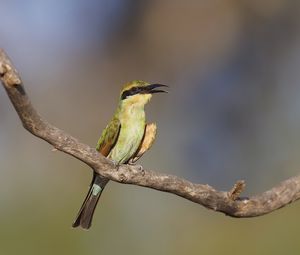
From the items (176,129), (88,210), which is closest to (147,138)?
(88,210)

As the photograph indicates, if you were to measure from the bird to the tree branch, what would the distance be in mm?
547

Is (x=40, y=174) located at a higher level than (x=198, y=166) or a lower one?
lower

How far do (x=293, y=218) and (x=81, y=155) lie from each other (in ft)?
11.8

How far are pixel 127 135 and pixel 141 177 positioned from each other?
679mm

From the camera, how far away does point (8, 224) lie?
604 centimetres

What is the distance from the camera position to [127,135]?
373 cm

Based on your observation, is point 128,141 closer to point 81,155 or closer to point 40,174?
point 81,155

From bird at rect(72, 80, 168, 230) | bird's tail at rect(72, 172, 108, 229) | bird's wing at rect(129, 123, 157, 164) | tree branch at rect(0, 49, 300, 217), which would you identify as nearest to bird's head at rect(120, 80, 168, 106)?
bird at rect(72, 80, 168, 230)

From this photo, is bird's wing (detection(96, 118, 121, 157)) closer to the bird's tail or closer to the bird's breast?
the bird's breast

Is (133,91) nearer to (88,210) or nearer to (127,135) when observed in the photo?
(127,135)

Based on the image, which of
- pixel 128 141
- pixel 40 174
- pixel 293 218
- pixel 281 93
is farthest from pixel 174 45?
pixel 128 141

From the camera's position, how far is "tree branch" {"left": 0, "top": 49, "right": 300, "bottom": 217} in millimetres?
2533

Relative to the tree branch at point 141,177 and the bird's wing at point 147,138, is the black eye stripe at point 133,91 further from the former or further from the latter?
the tree branch at point 141,177

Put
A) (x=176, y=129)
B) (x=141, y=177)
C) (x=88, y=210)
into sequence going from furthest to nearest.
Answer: (x=176, y=129), (x=88, y=210), (x=141, y=177)
